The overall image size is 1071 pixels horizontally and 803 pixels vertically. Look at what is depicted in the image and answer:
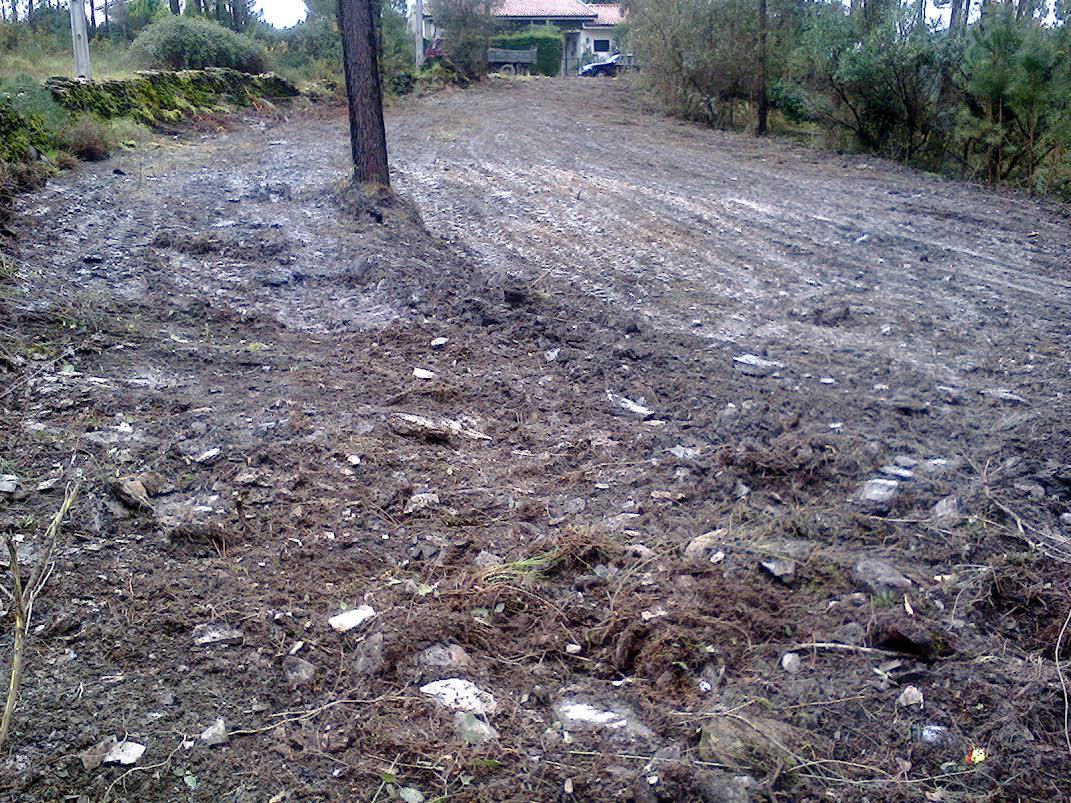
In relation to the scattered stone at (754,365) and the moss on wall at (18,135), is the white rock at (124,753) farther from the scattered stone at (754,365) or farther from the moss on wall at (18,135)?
the moss on wall at (18,135)

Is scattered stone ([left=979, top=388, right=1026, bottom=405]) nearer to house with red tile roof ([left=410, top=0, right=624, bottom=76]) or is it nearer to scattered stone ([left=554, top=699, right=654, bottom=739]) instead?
scattered stone ([left=554, top=699, right=654, bottom=739])

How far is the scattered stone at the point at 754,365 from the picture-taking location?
5.59 metres

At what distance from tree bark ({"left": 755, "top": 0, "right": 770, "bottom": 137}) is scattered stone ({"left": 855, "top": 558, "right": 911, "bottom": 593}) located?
1629 centimetres

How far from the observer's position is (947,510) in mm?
3857

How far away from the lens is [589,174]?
12070mm

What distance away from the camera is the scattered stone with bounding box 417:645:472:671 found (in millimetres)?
3107

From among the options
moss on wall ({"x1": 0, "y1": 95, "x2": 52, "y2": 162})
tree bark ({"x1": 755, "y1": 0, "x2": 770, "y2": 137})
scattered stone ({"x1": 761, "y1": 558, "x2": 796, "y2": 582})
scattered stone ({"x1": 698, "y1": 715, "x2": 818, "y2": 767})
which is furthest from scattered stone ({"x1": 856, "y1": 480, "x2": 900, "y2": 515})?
tree bark ({"x1": 755, "y1": 0, "x2": 770, "y2": 137})

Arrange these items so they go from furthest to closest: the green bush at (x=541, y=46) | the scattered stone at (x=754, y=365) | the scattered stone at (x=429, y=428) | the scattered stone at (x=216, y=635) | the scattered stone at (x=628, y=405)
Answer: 1. the green bush at (x=541, y=46)
2. the scattered stone at (x=754, y=365)
3. the scattered stone at (x=628, y=405)
4. the scattered stone at (x=429, y=428)
5. the scattered stone at (x=216, y=635)

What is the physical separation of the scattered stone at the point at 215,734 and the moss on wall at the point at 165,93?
43.8 ft

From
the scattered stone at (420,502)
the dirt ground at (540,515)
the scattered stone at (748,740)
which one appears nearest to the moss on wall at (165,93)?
the dirt ground at (540,515)

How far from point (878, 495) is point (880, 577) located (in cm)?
70

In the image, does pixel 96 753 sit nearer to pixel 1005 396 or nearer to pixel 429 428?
pixel 429 428

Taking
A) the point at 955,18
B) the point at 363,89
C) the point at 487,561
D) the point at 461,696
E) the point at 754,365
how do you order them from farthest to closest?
1. the point at 955,18
2. the point at 363,89
3. the point at 754,365
4. the point at 487,561
5. the point at 461,696

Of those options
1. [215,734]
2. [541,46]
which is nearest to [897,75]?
[215,734]
